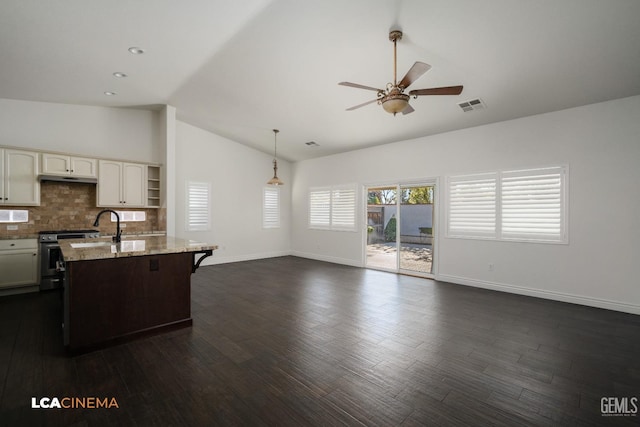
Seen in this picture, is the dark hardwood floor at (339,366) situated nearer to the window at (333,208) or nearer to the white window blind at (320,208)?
the window at (333,208)

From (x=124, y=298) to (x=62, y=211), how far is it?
359cm

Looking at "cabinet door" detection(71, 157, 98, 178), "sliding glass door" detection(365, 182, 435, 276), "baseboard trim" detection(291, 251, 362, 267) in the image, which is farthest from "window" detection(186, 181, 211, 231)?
"sliding glass door" detection(365, 182, 435, 276)

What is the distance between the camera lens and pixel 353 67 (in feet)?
12.2

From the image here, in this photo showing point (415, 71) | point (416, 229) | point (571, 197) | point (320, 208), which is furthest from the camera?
point (320, 208)

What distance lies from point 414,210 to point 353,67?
11.3 feet

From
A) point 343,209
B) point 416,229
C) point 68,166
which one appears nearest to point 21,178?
point 68,166

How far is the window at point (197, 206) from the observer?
6688 mm

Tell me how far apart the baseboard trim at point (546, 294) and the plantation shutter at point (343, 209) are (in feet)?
8.50

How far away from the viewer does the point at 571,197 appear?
425cm

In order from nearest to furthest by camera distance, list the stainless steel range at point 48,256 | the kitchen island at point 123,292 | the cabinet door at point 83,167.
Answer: the kitchen island at point 123,292
the stainless steel range at point 48,256
the cabinet door at point 83,167

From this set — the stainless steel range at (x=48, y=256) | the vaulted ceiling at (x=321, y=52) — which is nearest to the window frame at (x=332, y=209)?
the vaulted ceiling at (x=321, y=52)

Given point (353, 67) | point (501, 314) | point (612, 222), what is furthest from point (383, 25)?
point (612, 222)

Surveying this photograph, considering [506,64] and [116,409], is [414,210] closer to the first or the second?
[506,64]

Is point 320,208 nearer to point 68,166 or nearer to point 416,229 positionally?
point 416,229
